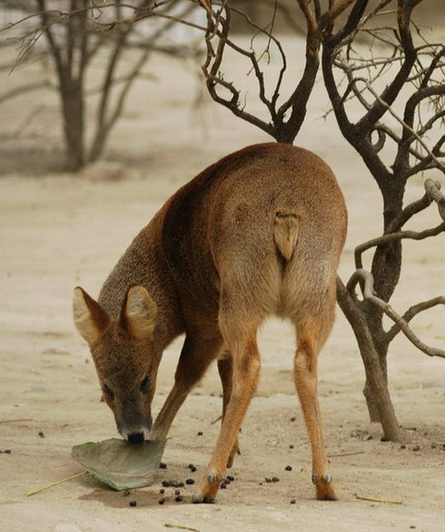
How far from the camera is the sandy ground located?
4.63 meters

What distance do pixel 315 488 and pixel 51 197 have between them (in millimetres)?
12696

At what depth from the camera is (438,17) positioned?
26.9 meters

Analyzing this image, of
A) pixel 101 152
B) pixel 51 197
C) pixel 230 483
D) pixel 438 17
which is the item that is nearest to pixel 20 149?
pixel 101 152

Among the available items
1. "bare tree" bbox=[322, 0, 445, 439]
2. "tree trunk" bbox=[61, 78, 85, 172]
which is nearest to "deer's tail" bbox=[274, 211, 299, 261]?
"bare tree" bbox=[322, 0, 445, 439]

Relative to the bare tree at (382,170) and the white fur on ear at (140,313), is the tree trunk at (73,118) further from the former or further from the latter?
the white fur on ear at (140,313)

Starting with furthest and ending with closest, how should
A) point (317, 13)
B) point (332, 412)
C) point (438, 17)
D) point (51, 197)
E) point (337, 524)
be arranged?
point (438, 17) → point (51, 197) → point (332, 412) → point (317, 13) → point (337, 524)

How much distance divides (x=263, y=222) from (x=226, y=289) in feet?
1.13

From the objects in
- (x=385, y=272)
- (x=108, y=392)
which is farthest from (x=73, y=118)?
(x=108, y=392)

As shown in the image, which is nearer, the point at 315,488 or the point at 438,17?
the point at 315,488

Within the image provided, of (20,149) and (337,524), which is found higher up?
(20,149)

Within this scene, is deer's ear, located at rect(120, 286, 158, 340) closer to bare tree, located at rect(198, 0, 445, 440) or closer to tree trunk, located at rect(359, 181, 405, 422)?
bare tree, located at rect(198, 0, 445, 440)

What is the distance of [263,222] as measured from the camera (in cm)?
500

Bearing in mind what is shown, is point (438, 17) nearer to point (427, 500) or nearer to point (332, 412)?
point (332, 412)

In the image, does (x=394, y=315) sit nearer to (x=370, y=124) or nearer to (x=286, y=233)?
(x=286, y=233)
